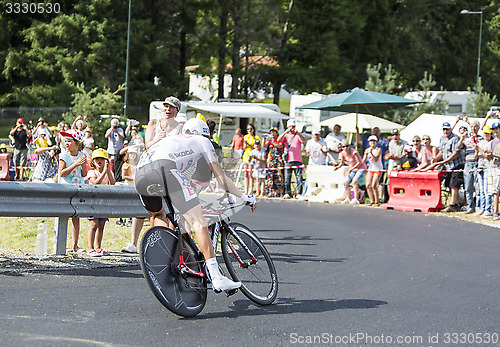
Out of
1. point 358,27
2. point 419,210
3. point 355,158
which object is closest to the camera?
point 419,210

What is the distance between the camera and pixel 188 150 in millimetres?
6684

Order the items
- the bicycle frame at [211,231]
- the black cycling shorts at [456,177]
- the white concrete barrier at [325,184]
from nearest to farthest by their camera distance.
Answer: the bicycle frame at [211,231], the black cycling shorts at [456,177], the white concrete barrier at [325,184]

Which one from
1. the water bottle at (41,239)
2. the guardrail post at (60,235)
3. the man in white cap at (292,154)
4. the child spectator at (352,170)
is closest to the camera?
the guardrail post at (60,235)

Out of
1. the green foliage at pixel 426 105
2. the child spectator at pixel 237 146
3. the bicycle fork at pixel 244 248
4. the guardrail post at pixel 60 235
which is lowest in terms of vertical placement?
the guardrail post at pixel 60 235

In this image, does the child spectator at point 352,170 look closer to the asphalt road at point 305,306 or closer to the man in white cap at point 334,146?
the man in white cap at point 334,146

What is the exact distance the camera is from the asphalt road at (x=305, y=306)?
6.08 meters

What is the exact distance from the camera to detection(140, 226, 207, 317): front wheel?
252 inches

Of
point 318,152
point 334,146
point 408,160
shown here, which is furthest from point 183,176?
point 334,146

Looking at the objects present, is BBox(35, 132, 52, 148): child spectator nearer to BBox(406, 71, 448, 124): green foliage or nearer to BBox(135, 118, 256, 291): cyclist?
BBox(135, 118, 256, 291): cyclist

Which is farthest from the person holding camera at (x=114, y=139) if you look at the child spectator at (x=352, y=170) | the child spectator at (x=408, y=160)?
the child spectator at (x=408, y=160)

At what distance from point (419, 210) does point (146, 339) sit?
13.0 meters

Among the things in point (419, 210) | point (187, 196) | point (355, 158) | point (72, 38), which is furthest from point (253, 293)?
point (72, 38)

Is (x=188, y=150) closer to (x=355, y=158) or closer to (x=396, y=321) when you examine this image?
(x=396, y=321)

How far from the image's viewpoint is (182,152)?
6668 mm
